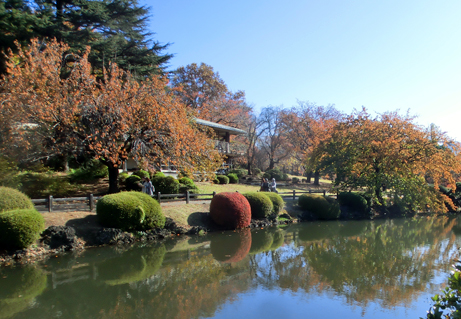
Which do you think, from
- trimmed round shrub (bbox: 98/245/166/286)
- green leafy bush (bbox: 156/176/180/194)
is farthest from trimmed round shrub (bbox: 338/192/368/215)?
trimmed round shrub (bbox: 98/245/166/286)

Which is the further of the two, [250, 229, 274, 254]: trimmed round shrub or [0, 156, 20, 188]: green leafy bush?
[0, 156, 20, 188]: green leafy bush

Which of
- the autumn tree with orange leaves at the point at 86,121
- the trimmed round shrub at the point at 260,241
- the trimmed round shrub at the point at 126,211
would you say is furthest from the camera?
the autumn tree with orange leaves at the point at 86,121

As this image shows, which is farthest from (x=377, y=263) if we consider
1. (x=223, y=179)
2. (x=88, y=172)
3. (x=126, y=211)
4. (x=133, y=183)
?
(x=223, y=179)

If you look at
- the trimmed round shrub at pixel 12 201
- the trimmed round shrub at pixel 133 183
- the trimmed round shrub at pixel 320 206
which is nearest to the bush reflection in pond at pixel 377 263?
the trimmed round shrub at pixel 320 206

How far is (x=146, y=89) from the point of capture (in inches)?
664

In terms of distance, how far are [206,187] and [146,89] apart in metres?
10.7

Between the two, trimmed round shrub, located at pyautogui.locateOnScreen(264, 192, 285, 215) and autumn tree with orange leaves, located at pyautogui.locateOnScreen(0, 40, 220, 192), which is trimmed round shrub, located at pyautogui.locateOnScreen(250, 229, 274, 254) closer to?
trimmed round shrub, located at pyautogui.locateOnScreen(264, 192, 285, 215)

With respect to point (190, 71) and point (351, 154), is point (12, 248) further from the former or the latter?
point (190, 71)

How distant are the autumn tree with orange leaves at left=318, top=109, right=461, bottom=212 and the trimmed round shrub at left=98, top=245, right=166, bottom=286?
604 inches

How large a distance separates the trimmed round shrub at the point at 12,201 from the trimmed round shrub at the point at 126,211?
258cm

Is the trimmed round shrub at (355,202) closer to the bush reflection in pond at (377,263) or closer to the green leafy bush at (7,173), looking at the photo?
the bush reflection in pond at (377,263)

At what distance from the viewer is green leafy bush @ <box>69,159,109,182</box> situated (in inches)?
822

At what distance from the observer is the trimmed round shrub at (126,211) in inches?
525

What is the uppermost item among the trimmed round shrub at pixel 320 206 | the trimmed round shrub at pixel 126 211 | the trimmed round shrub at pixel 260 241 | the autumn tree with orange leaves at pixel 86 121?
the autumn tree with orange leaves at pixel 86 121
